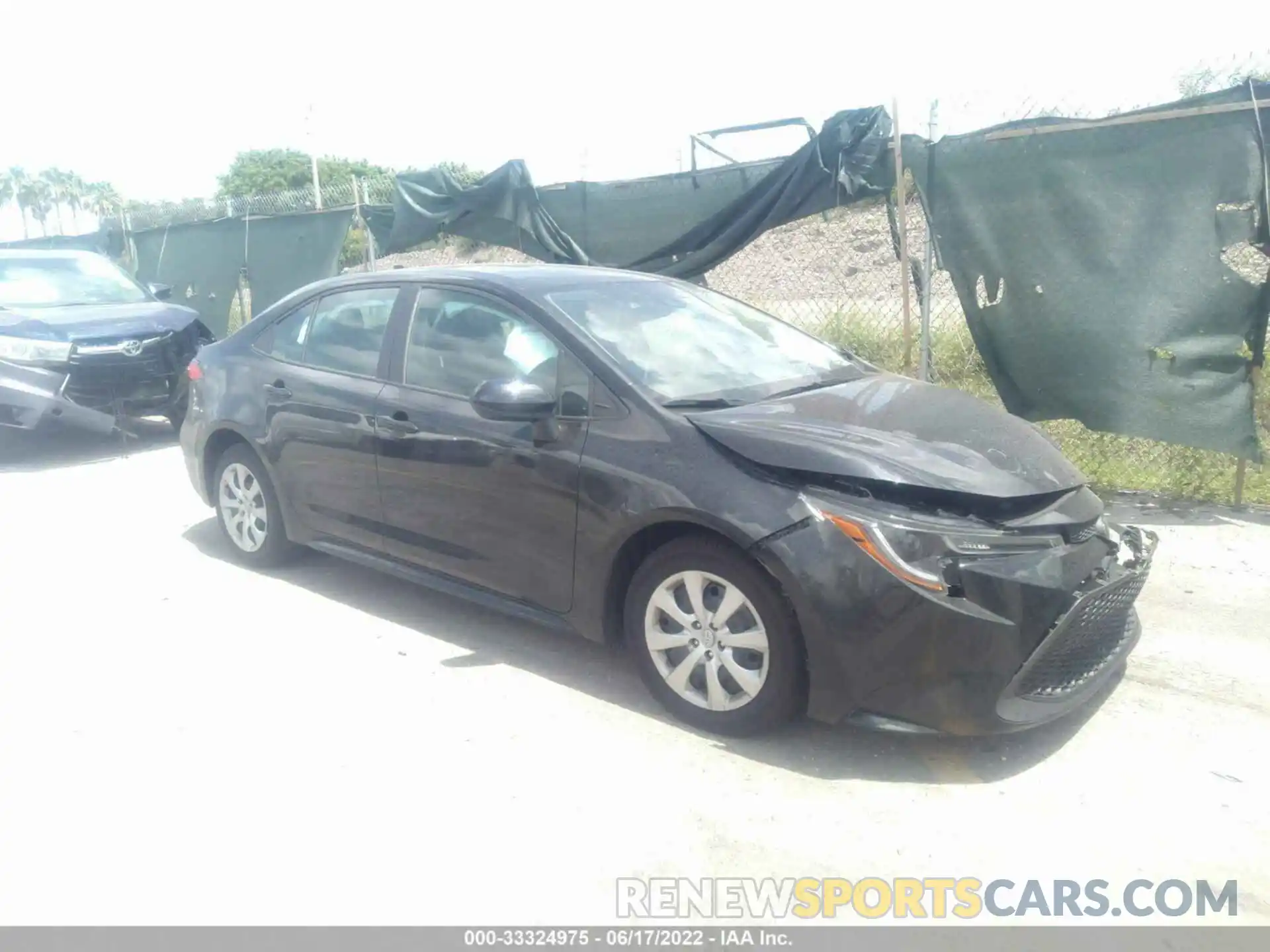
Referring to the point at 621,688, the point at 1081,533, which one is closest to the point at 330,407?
the point at 621,688

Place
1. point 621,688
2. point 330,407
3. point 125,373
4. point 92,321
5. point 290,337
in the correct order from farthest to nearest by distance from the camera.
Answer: point 92,321
point 125,373
point 290,337
point 330,407
point 621,688

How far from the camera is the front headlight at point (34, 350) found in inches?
323

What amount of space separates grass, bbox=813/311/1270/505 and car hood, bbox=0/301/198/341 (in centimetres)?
583

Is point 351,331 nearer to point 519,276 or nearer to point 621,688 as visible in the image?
point 519,276

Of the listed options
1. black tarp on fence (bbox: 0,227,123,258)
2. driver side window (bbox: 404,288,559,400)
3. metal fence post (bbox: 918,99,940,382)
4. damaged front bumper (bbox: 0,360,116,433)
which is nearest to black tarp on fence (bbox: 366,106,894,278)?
metal fence post (bbox: 918,99,940,382)

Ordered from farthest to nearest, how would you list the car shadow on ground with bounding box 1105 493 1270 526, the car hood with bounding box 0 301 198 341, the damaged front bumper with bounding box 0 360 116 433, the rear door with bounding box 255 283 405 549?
1. the car hood with bounding box 0 301 198 341
2. the damaged front bumper with bounding box 0 360 116 433
3. the car shadow on ground with bounding box 1105 493 1270 526
4. the rear door with bounding box 255 283 405 549

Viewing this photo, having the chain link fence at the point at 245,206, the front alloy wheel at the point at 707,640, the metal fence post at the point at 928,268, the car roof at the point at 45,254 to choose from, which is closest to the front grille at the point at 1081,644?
the front alloy wheel at the point at 707,640

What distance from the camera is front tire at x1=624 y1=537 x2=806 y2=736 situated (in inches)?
132

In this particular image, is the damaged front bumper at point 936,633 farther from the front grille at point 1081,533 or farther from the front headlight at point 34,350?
the front headlight at point 34,350

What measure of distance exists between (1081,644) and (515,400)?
6.76 feet

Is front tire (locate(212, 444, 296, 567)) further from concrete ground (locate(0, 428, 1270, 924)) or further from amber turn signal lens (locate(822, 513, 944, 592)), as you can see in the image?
amber turn signal lens (locate(822, 513, 944, 592))

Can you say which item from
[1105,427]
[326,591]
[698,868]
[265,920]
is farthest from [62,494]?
[1105,427]

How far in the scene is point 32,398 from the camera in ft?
26.2
